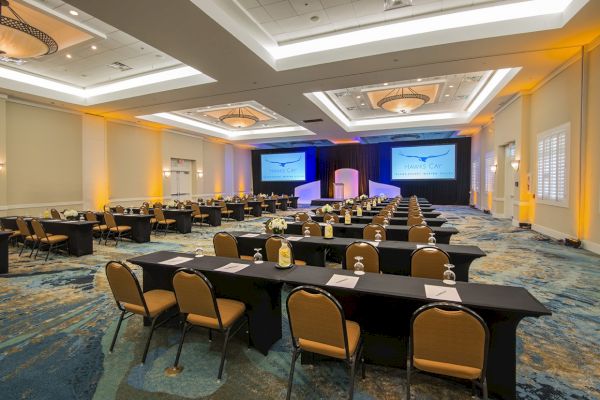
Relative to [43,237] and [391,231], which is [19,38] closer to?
[43,237]

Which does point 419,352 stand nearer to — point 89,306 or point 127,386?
point 127,386

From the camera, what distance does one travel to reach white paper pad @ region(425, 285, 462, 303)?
6.80 feet

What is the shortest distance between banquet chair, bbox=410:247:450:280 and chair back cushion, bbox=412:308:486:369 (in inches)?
57.8

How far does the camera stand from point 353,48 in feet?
21.8

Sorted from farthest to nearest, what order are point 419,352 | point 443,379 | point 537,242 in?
point 537,242 → point 443,379 → point 419,352

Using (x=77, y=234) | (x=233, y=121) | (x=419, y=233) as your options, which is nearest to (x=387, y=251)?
(x=419, y=233)

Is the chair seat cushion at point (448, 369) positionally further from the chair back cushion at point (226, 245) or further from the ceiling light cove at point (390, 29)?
the ceiling light cove at point (390, 29)

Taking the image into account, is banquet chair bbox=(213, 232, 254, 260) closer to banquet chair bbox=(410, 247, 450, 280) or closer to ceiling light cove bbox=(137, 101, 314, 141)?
banquet chair bbox=(410, 247, 450, 280)

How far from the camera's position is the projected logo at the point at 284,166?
22203 mm

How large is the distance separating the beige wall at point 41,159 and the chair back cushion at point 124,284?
9.58 m

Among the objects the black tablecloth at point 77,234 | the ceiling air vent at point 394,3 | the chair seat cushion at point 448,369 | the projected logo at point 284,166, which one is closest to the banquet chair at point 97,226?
the black tablecloth at point 77,234

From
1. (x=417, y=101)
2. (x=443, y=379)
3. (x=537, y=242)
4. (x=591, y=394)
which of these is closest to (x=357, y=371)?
(x=443, y=379)

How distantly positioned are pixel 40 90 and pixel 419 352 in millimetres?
11886

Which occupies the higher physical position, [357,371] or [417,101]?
Answer: [417,101]
